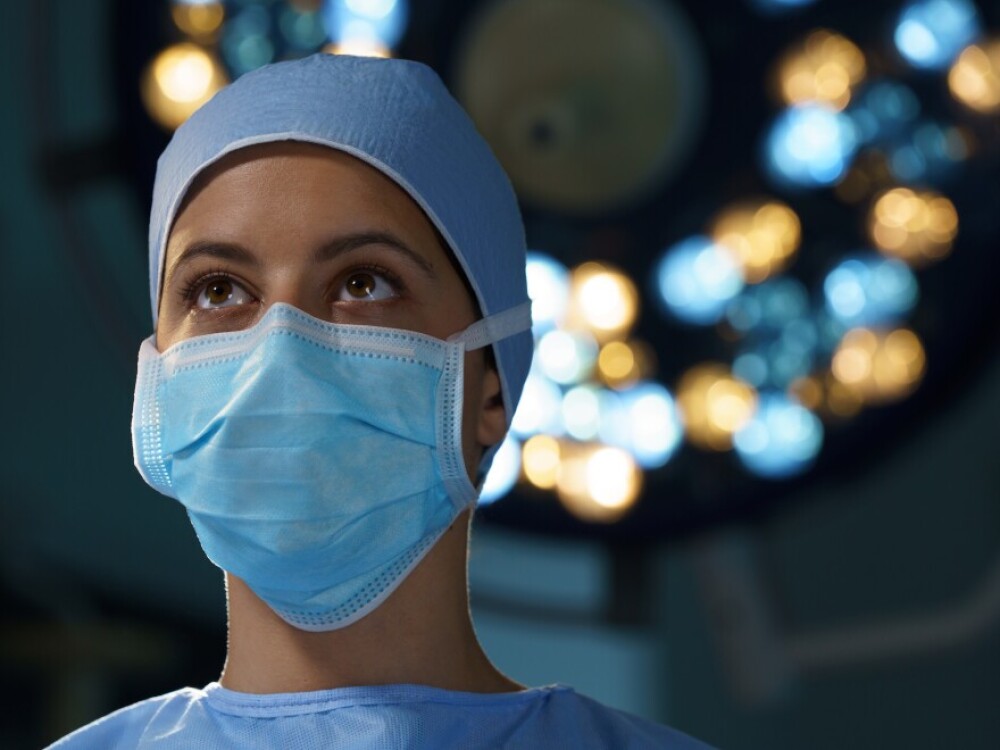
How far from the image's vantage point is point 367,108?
5.26 feet

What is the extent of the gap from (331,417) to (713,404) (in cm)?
173

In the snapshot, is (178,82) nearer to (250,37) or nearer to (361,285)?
(250,37)

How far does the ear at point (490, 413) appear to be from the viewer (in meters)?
1.66

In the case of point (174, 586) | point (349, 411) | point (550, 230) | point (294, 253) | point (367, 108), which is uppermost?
point (367, 108)

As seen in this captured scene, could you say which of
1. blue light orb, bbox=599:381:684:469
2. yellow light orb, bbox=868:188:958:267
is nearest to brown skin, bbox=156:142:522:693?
blue light orb, bbox=599:381:684:469

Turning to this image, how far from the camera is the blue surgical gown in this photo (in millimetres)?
1508

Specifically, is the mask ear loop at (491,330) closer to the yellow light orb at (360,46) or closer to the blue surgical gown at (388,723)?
the blue surgical gown at (388,723)

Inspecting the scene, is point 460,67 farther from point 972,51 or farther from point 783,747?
point 783,747

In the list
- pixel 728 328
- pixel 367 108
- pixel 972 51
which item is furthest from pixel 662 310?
pixel 367 108

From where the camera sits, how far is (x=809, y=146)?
10.1ft

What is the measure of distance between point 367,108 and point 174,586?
2297 millimetres

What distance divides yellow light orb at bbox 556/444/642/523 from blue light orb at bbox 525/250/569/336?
244 millimetres

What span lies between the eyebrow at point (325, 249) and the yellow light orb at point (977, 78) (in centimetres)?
176

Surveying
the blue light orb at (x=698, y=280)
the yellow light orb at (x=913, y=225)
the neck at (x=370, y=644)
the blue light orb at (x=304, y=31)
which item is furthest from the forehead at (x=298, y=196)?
the yellow light orb at (x=913, y=225)
